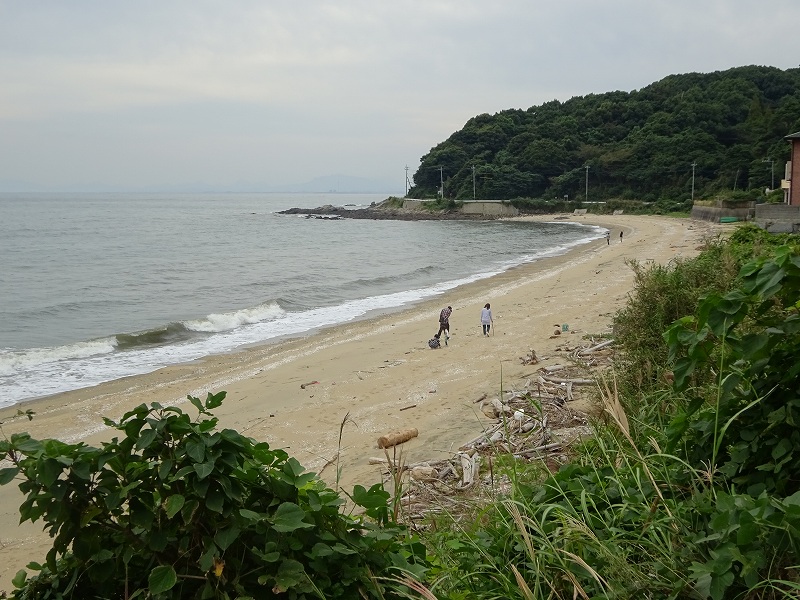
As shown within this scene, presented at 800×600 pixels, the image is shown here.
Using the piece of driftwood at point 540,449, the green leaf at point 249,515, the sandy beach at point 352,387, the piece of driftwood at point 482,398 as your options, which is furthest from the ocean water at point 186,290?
the green leaf at point 249,515

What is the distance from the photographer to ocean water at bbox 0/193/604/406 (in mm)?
17922

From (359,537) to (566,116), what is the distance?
12496 cm

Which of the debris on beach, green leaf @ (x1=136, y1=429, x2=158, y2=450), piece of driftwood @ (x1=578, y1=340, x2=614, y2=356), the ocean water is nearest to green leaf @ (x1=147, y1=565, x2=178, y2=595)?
green leaf @ (x1=136, y1=429, x2=158, y2=450)

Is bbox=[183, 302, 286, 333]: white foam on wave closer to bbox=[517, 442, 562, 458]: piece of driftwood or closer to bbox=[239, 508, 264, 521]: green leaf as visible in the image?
bbox=[517, 442, 562, 458]: piece of driftwood

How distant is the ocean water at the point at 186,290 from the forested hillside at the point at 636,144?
3196 centimetres

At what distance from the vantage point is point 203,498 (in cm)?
220

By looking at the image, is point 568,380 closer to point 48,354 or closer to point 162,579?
point 162,579

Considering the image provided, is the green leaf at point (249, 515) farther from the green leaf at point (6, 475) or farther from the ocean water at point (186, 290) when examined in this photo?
the ocean water at point (186, 290)

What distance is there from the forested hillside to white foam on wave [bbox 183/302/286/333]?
63820mm

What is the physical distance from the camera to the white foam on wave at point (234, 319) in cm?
2170

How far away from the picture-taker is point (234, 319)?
22.8 metres

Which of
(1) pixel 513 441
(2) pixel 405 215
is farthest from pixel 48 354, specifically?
(2) pixel 405 215

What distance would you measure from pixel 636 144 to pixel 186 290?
8276cm

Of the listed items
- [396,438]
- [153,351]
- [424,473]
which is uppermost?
[424,473]
